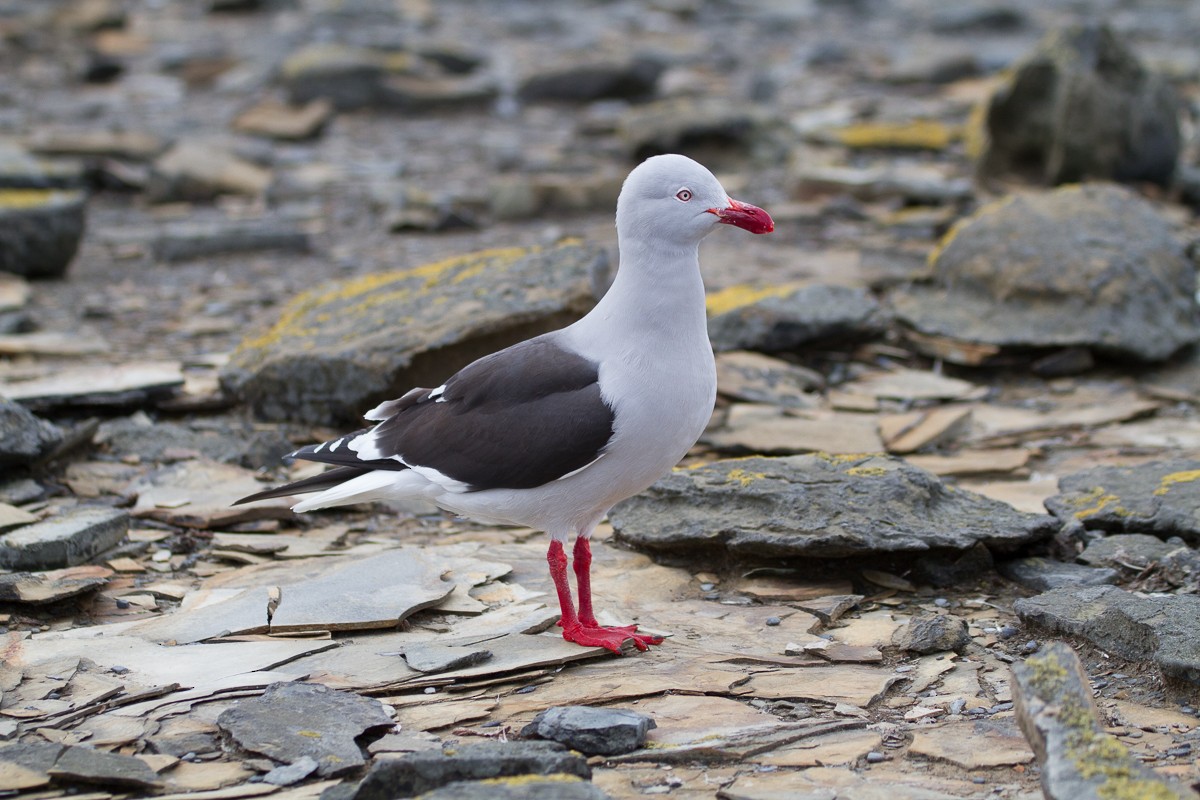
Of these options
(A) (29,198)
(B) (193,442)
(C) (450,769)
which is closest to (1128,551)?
(C) (450,769)

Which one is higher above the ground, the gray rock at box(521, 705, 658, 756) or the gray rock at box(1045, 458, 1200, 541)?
the gray rock at box(1045, 458, 1200, 541)

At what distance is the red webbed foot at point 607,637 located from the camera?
15.3 ft

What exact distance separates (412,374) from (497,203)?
518 centimetres

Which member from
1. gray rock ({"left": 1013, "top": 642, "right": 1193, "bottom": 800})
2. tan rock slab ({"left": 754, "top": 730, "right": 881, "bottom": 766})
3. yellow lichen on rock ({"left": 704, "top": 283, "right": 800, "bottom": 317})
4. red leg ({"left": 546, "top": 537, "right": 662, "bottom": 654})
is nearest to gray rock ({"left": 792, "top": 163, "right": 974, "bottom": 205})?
yellow lichen on rock ({"left": 704, "top": 283, "right": 800, "bottom": 317})

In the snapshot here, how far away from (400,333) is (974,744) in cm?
400

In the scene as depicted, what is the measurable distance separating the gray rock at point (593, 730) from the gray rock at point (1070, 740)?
1.09 meters

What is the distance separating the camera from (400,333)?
6980 mm

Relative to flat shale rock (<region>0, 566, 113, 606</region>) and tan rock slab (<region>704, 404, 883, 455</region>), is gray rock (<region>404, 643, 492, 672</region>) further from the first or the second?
tan rock slab (<region>704, 404, 883, 455</region>)

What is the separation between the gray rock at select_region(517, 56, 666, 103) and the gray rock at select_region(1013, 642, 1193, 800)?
14470 millimetres

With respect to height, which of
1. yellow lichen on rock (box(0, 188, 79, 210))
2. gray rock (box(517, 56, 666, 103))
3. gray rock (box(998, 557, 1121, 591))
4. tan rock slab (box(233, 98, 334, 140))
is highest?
gray rock (box(517, 56, 666, 103))

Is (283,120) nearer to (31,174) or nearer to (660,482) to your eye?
(31,174)

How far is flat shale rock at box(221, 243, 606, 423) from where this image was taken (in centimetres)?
688

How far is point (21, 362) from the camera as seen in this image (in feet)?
26.2

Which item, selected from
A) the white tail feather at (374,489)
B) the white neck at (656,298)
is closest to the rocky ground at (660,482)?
the white tail feather at (374,489)
